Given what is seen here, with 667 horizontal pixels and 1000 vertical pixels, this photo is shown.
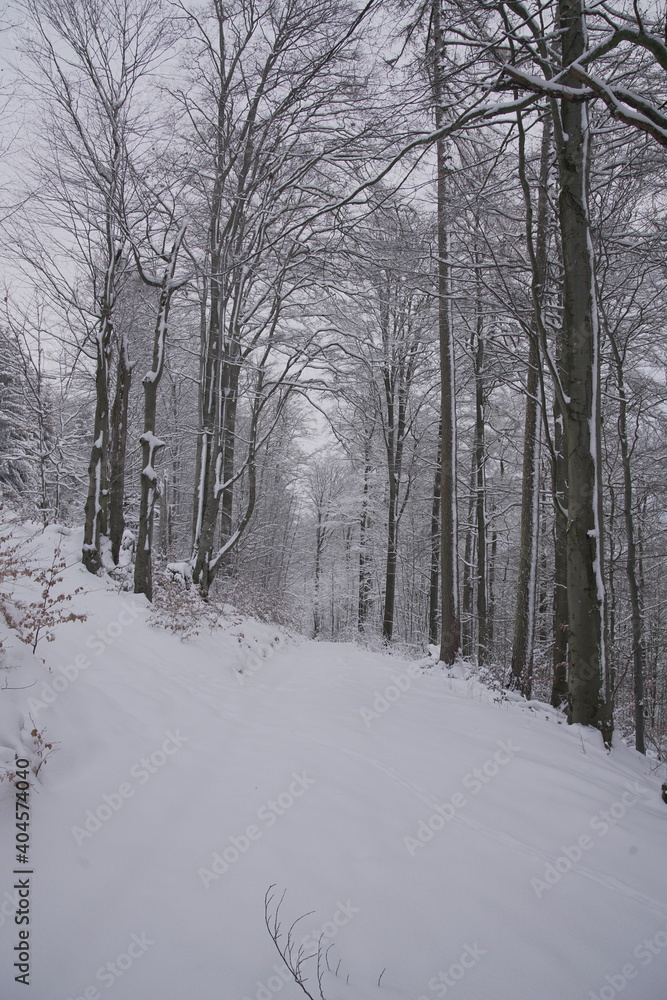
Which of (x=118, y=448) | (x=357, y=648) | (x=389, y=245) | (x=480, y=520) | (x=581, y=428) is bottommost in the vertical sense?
(x=357, y=648)

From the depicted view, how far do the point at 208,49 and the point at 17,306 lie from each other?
261 inches

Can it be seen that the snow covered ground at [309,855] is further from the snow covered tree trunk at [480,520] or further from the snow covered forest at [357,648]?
the snow covered tree trunk at [480,520]

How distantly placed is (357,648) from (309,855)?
10059mm

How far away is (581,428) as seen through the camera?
4281 mm

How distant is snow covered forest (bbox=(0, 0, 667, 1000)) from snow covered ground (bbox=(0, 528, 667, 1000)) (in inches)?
0.5

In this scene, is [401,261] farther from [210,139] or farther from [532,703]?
[532,703]

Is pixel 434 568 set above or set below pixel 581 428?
below

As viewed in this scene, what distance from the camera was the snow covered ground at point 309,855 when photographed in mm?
1490

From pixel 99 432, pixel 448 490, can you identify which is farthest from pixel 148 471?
pixel 448 490

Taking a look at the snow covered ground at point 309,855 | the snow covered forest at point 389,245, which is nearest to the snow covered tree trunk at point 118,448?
the snow covered forest at point 389,245

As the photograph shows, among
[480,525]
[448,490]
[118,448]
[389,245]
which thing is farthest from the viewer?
[480,525]

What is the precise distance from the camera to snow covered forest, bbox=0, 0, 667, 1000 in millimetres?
1639

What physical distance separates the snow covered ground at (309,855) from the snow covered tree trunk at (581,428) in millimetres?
772

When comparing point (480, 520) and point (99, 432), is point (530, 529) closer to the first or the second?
point (480, 520)
